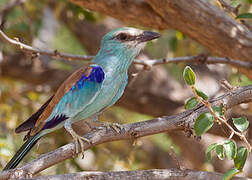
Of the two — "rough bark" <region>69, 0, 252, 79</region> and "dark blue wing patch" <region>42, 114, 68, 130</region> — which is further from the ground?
"rough bark" <region>69, 0, 252, 79</region>

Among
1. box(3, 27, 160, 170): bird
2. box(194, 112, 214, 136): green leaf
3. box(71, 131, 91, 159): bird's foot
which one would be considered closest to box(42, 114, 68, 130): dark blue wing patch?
box(3, 27, 160, 170): bird

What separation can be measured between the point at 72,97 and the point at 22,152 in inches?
18.6

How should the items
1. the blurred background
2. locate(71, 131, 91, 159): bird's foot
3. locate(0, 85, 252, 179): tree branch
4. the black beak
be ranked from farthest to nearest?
1. the blurred background
2. the black beak
3. locate(71, 131, 91, 159): bird's foot
4. locate(0, 85, 252, 179): tree branch

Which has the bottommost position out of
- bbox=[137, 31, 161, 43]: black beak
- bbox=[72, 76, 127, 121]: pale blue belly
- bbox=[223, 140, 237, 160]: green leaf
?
bbox=[72, 76, 127, 121]: pale blue belly

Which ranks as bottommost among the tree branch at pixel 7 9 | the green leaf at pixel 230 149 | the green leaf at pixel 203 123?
the tree branch at pixel 7 9

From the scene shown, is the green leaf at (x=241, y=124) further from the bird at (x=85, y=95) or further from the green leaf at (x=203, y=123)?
the bird at (x=85, y=95)

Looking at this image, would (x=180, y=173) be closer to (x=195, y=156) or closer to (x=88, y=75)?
(x=88, y=75)

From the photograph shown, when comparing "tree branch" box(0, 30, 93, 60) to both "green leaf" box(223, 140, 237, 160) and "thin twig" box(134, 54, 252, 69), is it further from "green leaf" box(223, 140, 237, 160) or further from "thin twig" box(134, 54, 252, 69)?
"green leaf" box(223, 140, 237, 160)

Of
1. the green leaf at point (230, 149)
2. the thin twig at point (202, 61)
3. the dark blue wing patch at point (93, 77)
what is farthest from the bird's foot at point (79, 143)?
the thin twig at point (202, 61)

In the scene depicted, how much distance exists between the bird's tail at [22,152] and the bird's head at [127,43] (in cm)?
77

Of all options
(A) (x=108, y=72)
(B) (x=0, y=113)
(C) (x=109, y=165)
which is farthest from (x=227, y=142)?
(B) (x=0, y=113)

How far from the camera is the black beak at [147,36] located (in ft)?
10.6

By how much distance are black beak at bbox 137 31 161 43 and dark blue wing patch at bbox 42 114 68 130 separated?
747 mm

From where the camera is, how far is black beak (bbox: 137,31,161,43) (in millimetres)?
3241
